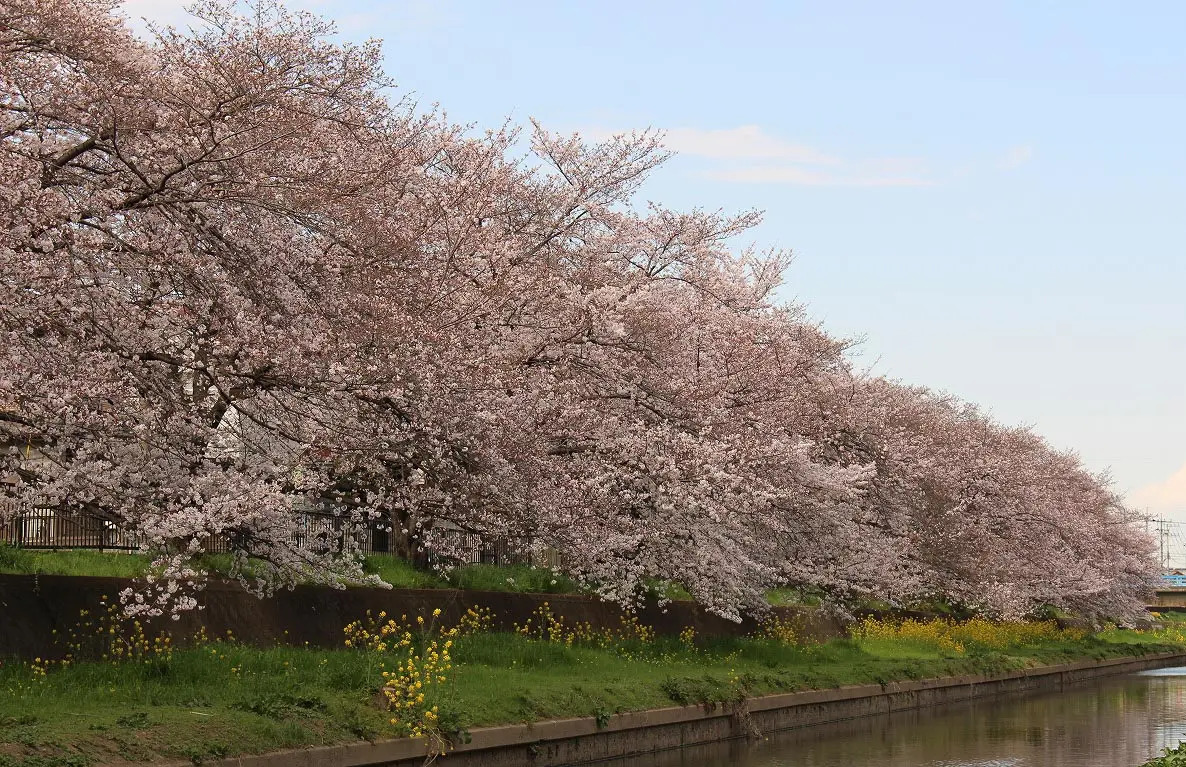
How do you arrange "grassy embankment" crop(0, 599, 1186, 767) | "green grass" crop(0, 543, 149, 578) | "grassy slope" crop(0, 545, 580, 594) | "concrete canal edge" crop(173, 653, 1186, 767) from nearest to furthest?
"grassy embankment" crop(0, 599, 1186, 767) < "concrete canal edge" crop(173, 653, 1186, 767) < "green grass" crop(0, 543, 149, 578) < "grassy slope" crop(0, 545, 580, 594)

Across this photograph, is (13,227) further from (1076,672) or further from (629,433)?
(1076,672)

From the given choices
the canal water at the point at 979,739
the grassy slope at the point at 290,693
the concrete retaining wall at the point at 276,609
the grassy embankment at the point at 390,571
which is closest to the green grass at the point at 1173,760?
the canal water at the point at 979,739

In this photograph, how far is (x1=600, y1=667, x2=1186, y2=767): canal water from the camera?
65.9 feet

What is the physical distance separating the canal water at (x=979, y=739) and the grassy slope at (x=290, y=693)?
3.99 ft

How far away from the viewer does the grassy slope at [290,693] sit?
1325cm

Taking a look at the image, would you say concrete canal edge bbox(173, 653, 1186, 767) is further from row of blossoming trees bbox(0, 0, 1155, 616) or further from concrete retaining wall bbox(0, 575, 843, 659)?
concrete retaining wall bbox(0, 575, 843, 659)

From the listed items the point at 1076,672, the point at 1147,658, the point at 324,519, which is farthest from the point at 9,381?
the point at 1147,658

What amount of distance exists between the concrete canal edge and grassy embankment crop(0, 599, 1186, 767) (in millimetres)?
208

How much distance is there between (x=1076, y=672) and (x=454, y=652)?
99.8ft

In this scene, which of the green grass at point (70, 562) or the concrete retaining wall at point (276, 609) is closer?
the concrete retaining wall at point (276, 609)

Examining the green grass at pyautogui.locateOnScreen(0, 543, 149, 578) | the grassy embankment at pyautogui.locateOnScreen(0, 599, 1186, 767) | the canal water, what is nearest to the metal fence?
the green grass at pyautogui.locateOnScreen(0, 543, 149, 578)

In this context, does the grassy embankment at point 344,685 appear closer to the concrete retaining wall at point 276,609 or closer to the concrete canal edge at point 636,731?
the concrete canal edge at point 636,731

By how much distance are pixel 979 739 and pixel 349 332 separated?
1385 centimetres

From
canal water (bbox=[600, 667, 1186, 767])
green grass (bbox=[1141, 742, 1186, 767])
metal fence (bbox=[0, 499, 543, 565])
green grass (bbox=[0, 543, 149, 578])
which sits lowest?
canal water (bbox=[600, 667, 1186, 767])
